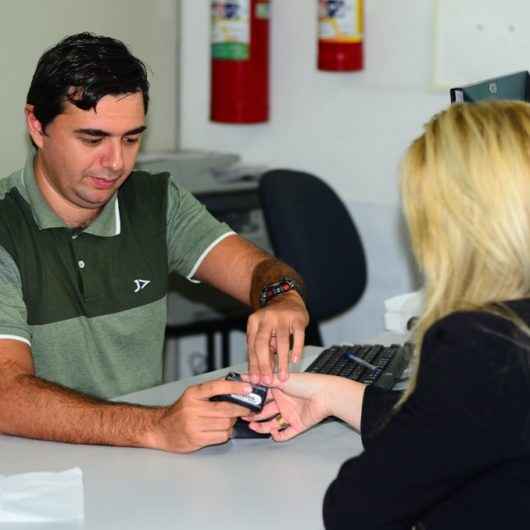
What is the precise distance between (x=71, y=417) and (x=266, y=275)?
61cm

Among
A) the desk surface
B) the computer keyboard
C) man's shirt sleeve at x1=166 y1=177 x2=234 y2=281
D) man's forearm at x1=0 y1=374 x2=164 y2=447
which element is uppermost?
man's shirt sleeve at x1=166 y1=177 x2=234 y2=281

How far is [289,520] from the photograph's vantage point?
5.04 ft

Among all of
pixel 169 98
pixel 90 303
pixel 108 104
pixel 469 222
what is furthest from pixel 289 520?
pixel 169 98

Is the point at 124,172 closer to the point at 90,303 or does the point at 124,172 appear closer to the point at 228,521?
the point at 90,303

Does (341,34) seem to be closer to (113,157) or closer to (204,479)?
(113,157)

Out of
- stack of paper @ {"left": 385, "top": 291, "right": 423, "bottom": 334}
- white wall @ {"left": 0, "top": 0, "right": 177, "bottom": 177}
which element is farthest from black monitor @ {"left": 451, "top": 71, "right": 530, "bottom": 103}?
white wall @ {"left": 0, "top": 0, "right": 177, "bottom": 177}

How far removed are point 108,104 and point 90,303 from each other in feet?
1.24

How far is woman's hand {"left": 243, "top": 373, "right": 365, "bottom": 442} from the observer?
68.8 inches

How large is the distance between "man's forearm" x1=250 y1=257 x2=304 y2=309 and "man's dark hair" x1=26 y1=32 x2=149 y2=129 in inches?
17.8

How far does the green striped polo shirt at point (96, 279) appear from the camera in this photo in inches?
80.9

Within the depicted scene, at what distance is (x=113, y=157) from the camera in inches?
81.7

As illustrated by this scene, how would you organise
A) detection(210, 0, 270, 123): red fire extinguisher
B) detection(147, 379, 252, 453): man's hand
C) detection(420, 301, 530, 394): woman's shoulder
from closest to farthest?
detection(420, 301, 530, 394): woman's shoulder, detection(147, 379, 252, 453): man's hand, detection(210, 0, 270, 123): red fire extinguisher

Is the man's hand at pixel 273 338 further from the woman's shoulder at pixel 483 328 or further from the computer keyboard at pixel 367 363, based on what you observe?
the woman's shoulder at pixel 483 328

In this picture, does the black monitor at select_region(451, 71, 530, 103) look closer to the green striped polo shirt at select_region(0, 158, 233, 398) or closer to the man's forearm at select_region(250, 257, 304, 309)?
the man's forearm at select_region(250, 257, 304, 309)
